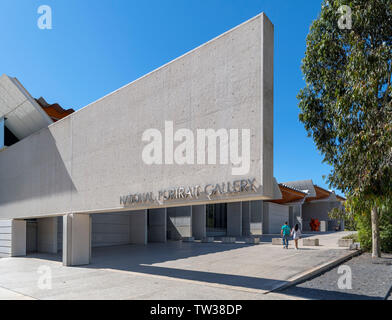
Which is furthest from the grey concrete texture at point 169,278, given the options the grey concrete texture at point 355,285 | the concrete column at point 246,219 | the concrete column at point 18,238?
the concrete column at point 246,219

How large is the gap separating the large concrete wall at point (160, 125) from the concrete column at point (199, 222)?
657 inches

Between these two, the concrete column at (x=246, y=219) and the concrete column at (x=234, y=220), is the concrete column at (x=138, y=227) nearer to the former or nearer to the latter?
the concrete column at (x=234, y=220)

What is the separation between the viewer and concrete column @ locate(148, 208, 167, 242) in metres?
29.0

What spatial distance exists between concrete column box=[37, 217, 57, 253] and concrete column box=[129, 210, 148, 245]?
7.23 meters

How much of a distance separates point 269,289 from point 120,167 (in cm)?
677

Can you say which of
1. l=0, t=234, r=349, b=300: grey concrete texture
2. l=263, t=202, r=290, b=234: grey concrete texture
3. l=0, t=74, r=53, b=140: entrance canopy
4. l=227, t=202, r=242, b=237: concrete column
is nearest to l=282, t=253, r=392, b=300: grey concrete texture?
l=0, t=234, r=349, b=300: grey concrete texture

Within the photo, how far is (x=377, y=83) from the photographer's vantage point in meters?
9.81

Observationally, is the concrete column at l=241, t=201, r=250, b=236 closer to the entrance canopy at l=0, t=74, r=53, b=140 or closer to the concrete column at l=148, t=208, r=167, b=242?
the concrete column at l=148, t=208, r=167, b=242

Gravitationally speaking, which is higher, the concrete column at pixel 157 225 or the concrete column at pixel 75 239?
the concrete column at pixel 75 239

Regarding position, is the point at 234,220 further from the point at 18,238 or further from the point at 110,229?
the point at 18,238

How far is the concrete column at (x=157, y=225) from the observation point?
29016 mm
